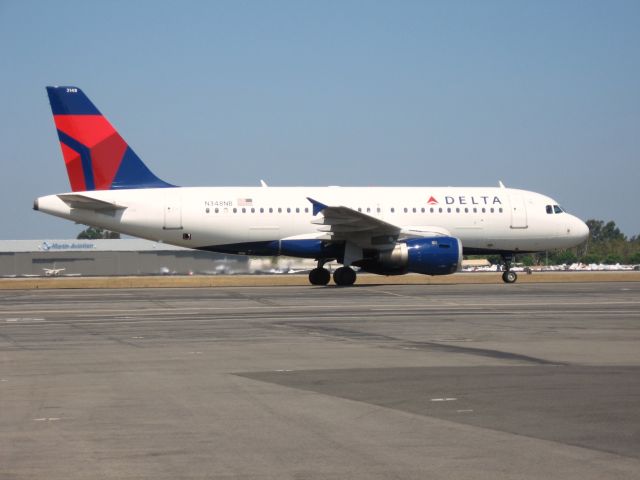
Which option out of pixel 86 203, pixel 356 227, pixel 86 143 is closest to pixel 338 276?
pixel 356 227

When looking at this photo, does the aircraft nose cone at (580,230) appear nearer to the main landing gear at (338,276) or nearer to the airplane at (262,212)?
the airplane at (262,212)

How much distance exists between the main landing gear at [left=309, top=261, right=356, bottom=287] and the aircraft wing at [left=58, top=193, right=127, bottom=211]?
7.42 metres

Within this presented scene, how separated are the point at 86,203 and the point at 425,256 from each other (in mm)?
11997

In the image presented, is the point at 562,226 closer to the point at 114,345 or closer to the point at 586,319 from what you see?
the point at 586,319

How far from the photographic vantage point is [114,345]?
15.6m

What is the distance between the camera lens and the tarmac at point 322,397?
697cm

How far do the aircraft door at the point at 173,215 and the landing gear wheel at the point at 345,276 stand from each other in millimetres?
6012

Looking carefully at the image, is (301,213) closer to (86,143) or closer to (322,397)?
(86,143)

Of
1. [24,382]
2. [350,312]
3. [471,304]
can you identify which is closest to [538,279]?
[471,304]

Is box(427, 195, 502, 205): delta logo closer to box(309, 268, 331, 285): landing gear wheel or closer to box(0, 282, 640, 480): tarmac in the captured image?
box(309, 268, 331, 285): landing gear wheel

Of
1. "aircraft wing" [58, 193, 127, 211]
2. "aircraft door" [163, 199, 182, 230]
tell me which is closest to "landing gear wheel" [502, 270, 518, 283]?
"aircraft door" [163, 199, 182, 230]

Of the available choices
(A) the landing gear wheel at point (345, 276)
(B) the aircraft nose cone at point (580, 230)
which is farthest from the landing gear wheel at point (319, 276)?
(B) the aircraft nose cone at point (580, 230)

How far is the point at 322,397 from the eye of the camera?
9969mm

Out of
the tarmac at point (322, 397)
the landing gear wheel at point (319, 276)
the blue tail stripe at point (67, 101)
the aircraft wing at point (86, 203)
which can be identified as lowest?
the tarmac at point (322, 397)
